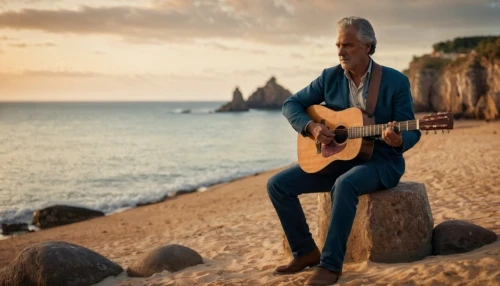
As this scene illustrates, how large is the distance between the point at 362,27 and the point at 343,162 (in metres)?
1.23

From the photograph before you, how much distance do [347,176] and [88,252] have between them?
3275 millimetres

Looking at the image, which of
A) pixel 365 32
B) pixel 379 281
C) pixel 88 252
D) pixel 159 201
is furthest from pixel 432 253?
pixel 159 201

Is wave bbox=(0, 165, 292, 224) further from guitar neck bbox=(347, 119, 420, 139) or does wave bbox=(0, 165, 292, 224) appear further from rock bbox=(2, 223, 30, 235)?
guitar neck bbox=(347, 119, 420, 139)

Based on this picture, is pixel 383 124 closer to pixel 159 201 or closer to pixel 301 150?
pixel 301 150

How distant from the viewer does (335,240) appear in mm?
4148

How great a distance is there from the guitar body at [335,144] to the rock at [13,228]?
11.1m

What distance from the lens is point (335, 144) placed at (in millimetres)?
4637

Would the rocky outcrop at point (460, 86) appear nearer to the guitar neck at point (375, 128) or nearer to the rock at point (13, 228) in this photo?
the rock at point (13, 228)

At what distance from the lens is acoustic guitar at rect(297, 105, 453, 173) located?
411cm

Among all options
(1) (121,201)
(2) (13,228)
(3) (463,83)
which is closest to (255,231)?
(2) (13,228)

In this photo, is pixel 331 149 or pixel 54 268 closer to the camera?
pixel 331 149

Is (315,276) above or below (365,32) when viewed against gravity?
below

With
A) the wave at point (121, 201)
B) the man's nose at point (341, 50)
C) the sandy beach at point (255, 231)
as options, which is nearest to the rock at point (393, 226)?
the sandy beach at point (255, 231)

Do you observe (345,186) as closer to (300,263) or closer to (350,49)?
(300,263)
